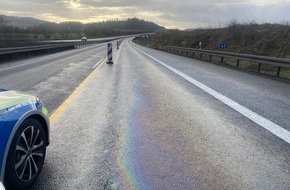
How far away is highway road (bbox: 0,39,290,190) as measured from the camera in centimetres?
389

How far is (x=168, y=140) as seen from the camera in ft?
17.6

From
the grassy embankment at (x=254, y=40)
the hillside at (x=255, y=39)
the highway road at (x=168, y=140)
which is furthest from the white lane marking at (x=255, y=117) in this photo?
the hillside at (x=255, y=39)

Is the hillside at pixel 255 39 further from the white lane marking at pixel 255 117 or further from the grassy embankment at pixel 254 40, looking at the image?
the white lane marking at pixel 255 117

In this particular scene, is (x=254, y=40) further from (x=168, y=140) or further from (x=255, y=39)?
(x=168, y=140)

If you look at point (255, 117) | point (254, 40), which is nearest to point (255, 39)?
point (254, 40)

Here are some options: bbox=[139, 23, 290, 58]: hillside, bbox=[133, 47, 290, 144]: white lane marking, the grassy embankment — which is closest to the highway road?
bbox=[133, 47, 290, 144]: white lane marking

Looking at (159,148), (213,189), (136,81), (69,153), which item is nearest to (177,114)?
(159,148)

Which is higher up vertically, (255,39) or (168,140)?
(168,140)

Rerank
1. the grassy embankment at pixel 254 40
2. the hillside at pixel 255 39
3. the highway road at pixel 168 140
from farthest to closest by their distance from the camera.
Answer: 1. the hillside at pixel 255 39
2. the grassy embankment at pixel 254 40
3. the highway road at pixel 168 140

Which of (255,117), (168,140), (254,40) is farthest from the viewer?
(254,40)

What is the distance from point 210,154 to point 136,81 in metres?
8.22

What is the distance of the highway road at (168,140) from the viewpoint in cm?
389

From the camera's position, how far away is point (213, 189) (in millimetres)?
3648

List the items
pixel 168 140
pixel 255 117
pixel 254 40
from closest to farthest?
pixel 168 140 → pixel 255 117 → pixel 254 40
